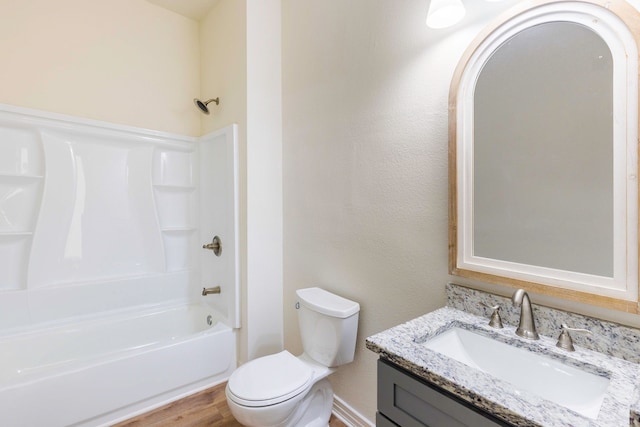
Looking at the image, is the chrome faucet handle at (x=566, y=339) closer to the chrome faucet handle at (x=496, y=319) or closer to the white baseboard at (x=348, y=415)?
the chrome faucet handle at (x=496, y=319)

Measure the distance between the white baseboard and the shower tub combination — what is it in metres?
0.82

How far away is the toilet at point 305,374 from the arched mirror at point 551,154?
2.15 ft

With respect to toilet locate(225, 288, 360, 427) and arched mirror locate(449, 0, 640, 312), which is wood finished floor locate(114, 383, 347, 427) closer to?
toilet locate(225, 288, 360, 427)

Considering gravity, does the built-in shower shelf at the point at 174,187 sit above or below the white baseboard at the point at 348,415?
above

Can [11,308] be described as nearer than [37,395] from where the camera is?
No

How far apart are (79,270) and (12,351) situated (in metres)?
0.55

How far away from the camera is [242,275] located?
2.05 m

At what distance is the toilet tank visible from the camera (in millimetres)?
1488

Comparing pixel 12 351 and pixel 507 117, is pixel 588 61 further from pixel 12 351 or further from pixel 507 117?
pixel 12 351

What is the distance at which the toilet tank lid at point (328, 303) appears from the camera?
1.48 meters

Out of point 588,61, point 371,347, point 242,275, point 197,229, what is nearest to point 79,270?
point 197,229

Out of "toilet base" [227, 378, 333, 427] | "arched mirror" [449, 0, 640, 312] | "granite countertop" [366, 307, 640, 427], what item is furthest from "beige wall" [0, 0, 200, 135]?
"granite countertop" [366, 307, 640, 427]

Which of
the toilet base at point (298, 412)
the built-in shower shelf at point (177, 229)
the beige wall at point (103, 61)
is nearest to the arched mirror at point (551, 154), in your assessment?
the toilet base at point (298, 412)

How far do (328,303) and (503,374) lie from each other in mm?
823
